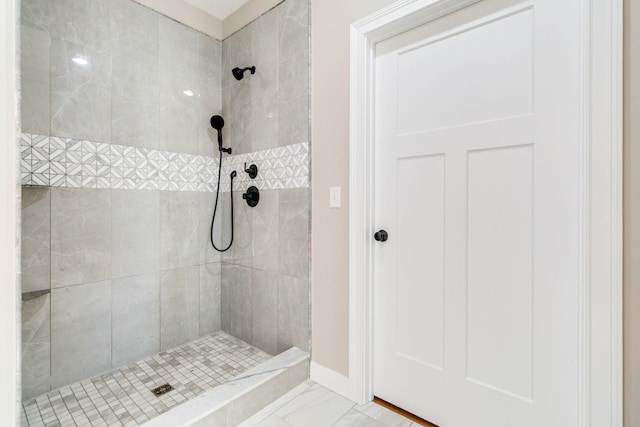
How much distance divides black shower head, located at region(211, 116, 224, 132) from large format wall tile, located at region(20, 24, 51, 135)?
92 centimetres

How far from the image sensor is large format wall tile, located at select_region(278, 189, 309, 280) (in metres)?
1.79

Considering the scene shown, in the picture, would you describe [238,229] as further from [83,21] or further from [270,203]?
[83,21]

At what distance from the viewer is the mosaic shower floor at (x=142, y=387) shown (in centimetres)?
142

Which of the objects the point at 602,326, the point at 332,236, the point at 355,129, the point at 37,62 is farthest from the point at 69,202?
the point at 602,326

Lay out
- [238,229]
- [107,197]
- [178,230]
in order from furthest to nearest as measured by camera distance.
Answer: [238,229] → [178,230] → [107,197]

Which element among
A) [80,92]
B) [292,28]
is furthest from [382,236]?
[80,92]

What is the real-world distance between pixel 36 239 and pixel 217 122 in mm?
1303

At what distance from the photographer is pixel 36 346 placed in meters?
1.56

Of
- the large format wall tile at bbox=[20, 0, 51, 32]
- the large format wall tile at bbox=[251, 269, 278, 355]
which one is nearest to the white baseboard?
the large format wall tile at bbox=[251, 269, 278, 355]

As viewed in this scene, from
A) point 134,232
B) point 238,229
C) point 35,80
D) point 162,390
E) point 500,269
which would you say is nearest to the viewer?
point 500,269

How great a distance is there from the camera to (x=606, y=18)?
0.95 m

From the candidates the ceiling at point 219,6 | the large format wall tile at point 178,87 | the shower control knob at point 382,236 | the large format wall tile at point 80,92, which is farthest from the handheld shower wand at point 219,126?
the shower control knob at point 382,236

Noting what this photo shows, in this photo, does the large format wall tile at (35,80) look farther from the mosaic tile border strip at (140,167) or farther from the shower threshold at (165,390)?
the shower threshold at (165,390)

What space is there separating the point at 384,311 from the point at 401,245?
Result: 1.24 ft
